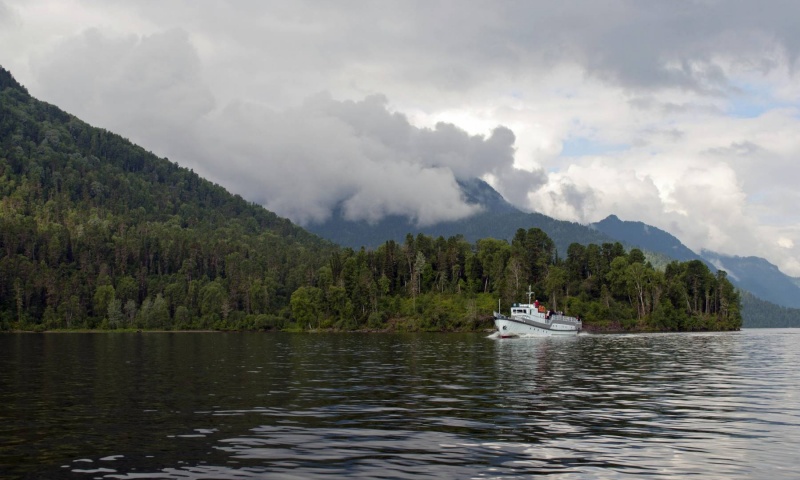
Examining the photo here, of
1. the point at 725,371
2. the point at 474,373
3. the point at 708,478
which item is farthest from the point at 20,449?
the point at 725,371

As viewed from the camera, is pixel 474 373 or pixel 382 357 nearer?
pixel 474 373

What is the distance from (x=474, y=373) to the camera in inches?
2945

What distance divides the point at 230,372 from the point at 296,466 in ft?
164

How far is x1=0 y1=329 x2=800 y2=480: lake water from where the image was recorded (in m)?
29.7

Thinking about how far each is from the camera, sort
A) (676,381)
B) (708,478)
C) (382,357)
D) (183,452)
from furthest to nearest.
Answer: (382,357) < (676,381) < (183,452) < (708,478)

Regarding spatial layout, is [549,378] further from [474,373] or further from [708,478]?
[708,478]

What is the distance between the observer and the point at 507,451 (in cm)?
3269

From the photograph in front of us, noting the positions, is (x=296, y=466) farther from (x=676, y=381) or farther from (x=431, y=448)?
(x=676, y=381)

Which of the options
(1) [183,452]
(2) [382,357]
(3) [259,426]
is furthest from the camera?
(2) [382,357]

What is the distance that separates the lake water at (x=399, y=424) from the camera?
29656 mm

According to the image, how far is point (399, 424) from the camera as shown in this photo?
4031 centimetres

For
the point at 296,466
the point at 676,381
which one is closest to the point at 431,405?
the point at 296,466

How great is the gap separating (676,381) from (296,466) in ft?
159

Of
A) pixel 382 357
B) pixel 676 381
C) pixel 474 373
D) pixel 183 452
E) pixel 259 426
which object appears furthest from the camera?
pixel 382 357
